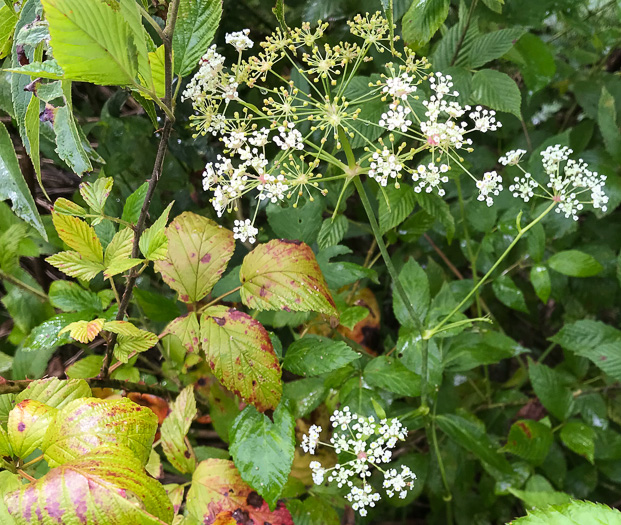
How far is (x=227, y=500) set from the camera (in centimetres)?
71

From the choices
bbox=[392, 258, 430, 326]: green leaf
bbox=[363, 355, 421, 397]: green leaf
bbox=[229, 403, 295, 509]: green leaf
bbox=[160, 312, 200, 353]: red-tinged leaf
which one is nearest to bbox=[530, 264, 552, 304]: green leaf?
bbox=[392, 258, 430, 326]: green leaf

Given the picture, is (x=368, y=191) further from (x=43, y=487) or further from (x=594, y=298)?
(x=43, y=487)

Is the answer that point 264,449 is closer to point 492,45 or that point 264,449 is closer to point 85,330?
point 85,330

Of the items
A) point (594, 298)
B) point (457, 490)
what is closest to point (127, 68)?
point (457, 490)

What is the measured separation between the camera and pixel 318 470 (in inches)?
28.0

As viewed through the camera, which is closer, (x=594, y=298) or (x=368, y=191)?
(x=368, y=191)

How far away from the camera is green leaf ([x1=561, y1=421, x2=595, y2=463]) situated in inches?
37.2

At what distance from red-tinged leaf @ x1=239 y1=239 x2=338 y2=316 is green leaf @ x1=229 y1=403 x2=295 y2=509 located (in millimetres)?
186

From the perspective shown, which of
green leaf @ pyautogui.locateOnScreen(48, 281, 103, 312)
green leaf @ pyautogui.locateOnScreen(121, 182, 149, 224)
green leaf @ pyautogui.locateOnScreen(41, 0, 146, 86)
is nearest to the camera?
green leaf @ pyautogui.locateOnScreen(41, 0, 146, 86)

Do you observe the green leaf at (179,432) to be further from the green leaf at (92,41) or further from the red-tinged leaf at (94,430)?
the green leaf at (92,41)

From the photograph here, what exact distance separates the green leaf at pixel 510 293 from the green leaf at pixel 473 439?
27 centimetres

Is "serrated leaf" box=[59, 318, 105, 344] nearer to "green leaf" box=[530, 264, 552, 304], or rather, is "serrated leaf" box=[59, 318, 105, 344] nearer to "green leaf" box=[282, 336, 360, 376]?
"green leaf" box=[282, 336, 360, 376]

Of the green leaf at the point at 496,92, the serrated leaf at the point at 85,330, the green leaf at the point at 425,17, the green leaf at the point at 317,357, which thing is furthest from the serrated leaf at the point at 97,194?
the green leaf at the point at 496,92

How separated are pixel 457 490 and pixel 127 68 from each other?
1131 millimetres
